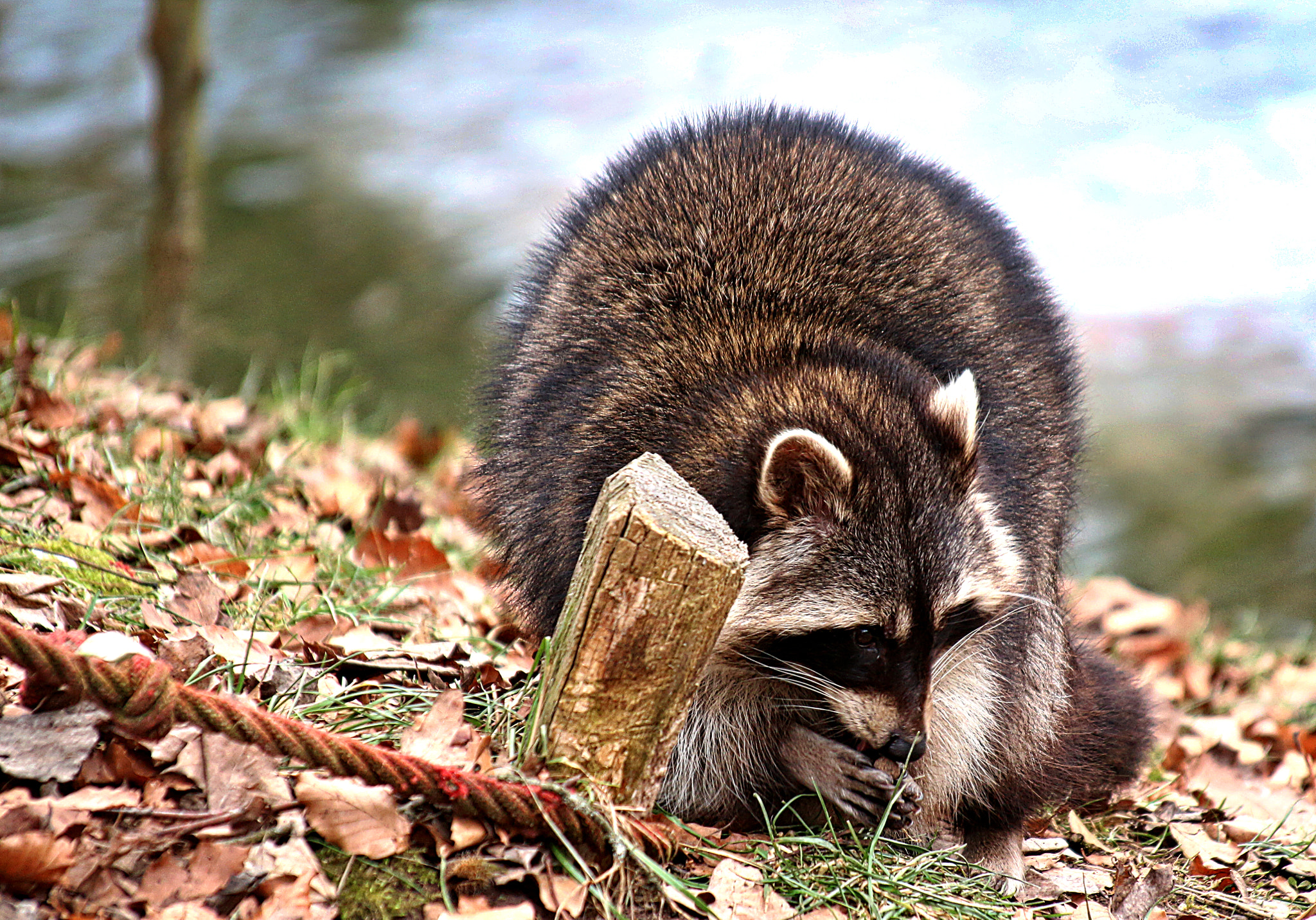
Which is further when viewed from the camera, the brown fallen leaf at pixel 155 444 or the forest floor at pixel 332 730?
the brown fallen leaf at pixel 155 444

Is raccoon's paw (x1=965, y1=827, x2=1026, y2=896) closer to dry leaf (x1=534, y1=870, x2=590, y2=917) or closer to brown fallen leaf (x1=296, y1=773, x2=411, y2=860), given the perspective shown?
dry leaf (x1=534, y1=870, x2=590, y2=917)

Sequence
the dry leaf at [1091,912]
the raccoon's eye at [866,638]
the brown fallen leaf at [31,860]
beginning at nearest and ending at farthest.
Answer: the brown fallen leaf at [31,860], the dry leaf at [1091,912], the raccoon's eye at [866,638]

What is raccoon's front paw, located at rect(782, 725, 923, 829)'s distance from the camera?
3.06 m

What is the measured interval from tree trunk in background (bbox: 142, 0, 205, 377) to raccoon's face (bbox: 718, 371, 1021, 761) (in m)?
5.39

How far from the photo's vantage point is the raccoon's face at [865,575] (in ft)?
9.89

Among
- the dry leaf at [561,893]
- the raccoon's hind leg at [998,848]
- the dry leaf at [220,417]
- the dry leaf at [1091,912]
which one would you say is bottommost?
the raccoon's hind leg at [998,848]

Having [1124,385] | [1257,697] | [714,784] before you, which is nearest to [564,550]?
[714,784]

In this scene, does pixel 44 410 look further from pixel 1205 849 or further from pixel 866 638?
pixel 1205 849

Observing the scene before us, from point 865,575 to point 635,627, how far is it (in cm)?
92

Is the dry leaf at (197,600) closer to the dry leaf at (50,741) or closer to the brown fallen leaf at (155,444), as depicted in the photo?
the dry leaf at (50,741)

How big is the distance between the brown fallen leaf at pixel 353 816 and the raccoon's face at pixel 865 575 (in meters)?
1.07

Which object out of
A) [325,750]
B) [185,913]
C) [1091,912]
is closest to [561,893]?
[325,750]

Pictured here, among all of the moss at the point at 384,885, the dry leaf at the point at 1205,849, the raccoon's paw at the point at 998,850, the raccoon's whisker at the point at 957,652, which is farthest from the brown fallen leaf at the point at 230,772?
the dry leaf at the point at 1205,849

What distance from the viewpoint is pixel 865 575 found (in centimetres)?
304
